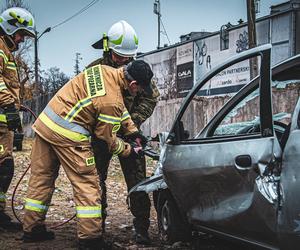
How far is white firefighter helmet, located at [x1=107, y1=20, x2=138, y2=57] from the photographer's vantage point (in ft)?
16.3

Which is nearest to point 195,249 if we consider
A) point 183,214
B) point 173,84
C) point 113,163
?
point 183,214

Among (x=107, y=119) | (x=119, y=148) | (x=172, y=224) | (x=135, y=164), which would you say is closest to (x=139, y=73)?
(x=107, y=119)

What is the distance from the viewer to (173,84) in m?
23.7

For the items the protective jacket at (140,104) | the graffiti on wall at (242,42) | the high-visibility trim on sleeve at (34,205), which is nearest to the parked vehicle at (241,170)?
the protective jacket at (140,104)

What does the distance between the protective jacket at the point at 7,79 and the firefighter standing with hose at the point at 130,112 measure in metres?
0.84

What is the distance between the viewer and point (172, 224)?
434cm

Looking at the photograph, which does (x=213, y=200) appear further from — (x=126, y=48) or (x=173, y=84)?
(x=173, y=84)

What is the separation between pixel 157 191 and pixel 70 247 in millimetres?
942

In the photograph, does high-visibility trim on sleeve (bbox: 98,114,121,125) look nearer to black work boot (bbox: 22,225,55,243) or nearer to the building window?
black work boot (bbox: 22,225,55,243)

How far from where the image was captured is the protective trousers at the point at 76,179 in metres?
4.41

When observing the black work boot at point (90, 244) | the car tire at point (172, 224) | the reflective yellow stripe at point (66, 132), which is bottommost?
the black work boot at point (90, 244)

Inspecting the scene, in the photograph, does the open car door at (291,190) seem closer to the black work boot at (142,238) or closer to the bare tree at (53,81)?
the black work boot at (142,238)

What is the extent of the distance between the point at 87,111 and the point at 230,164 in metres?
1.46

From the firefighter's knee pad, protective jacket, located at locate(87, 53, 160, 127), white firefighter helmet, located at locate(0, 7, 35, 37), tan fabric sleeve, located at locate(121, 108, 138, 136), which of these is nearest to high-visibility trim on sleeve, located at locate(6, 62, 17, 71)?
white firefighter helmet, located at locate(0, 7, 35, 37)
